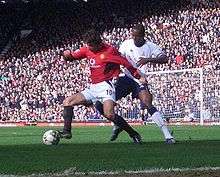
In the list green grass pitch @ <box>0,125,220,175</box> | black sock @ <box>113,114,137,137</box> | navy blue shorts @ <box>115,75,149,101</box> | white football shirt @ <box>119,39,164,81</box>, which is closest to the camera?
green grass pitch @ <box>0,125,220,175</box>

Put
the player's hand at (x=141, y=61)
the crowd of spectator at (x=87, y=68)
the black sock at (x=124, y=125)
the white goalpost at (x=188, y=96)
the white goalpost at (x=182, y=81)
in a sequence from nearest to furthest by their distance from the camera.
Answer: the black sock at (x=124, y=125), the player's hand at (x=141, y=61), the white goalpost at (x=188, y=96), the white goalpost at (x=182, y=81), the crowd of spectator at (x=87, y=68)

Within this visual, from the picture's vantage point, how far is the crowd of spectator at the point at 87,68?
29.5m

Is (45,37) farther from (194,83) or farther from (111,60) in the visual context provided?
(111,60)

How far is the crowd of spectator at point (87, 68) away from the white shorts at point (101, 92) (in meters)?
15.8

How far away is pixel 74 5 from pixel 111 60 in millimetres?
29717

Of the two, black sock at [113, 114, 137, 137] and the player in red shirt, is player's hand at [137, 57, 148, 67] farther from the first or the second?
black sock at [113, 114, 137, 137]

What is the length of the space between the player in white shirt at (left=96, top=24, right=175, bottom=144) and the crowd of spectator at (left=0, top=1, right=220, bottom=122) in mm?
14751

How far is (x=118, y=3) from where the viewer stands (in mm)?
41406

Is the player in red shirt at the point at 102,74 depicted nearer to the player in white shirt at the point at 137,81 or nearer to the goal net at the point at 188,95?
the player in white shirt at the point at 137,81

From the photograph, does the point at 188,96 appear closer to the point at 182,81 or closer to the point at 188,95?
the point at 188,95

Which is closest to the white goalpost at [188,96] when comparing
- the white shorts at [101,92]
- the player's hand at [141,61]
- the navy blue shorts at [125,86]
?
the player's hand at [141,61]

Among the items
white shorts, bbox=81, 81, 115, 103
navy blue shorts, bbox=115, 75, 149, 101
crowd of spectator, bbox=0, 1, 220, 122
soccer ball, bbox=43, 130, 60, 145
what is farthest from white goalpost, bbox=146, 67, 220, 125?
soccer ball, bbox=43, 130, 60, 145

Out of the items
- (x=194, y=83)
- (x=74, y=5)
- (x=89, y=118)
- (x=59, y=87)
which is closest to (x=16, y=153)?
(x=194, y=83)

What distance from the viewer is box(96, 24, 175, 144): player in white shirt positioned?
13.8 meters
